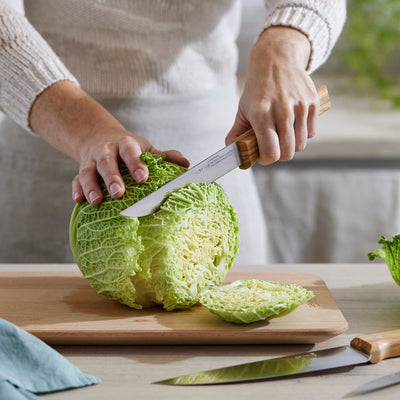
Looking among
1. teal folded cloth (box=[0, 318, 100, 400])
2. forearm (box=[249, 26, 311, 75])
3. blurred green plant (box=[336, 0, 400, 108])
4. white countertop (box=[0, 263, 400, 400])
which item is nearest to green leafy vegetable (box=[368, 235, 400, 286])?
white countertop (box=[0, 263, 400, 400])

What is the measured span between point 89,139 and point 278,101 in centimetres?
40

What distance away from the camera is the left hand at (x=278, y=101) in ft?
3.83

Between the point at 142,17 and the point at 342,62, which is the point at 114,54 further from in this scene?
the point at 342,62

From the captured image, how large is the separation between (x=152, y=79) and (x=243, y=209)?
49 cm

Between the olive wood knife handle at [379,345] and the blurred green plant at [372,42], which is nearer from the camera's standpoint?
the olive wood knife handle at [379,345]

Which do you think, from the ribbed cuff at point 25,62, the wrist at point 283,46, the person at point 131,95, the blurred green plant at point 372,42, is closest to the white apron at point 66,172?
the person at point 131,95

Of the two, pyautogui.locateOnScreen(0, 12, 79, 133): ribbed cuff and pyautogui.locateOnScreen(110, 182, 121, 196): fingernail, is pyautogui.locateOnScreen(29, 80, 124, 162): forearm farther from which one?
pyautogui.locateOnScreen(110, 182, 121, 196): fingernail

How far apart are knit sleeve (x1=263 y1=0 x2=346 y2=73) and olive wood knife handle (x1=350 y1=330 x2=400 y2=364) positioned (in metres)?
0.70

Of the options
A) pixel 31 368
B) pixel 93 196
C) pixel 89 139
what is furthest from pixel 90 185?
pixel 31 368

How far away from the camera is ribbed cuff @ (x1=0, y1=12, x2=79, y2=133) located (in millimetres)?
1353

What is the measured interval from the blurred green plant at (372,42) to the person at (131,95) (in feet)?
5.11

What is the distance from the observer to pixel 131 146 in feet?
3.83

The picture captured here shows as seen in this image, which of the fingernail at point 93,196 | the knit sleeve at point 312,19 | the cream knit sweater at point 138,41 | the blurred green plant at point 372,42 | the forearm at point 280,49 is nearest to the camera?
the fingernail at point 93,196

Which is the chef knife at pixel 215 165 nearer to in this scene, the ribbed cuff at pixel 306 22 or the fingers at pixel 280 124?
the fingers at pixel 280 124
